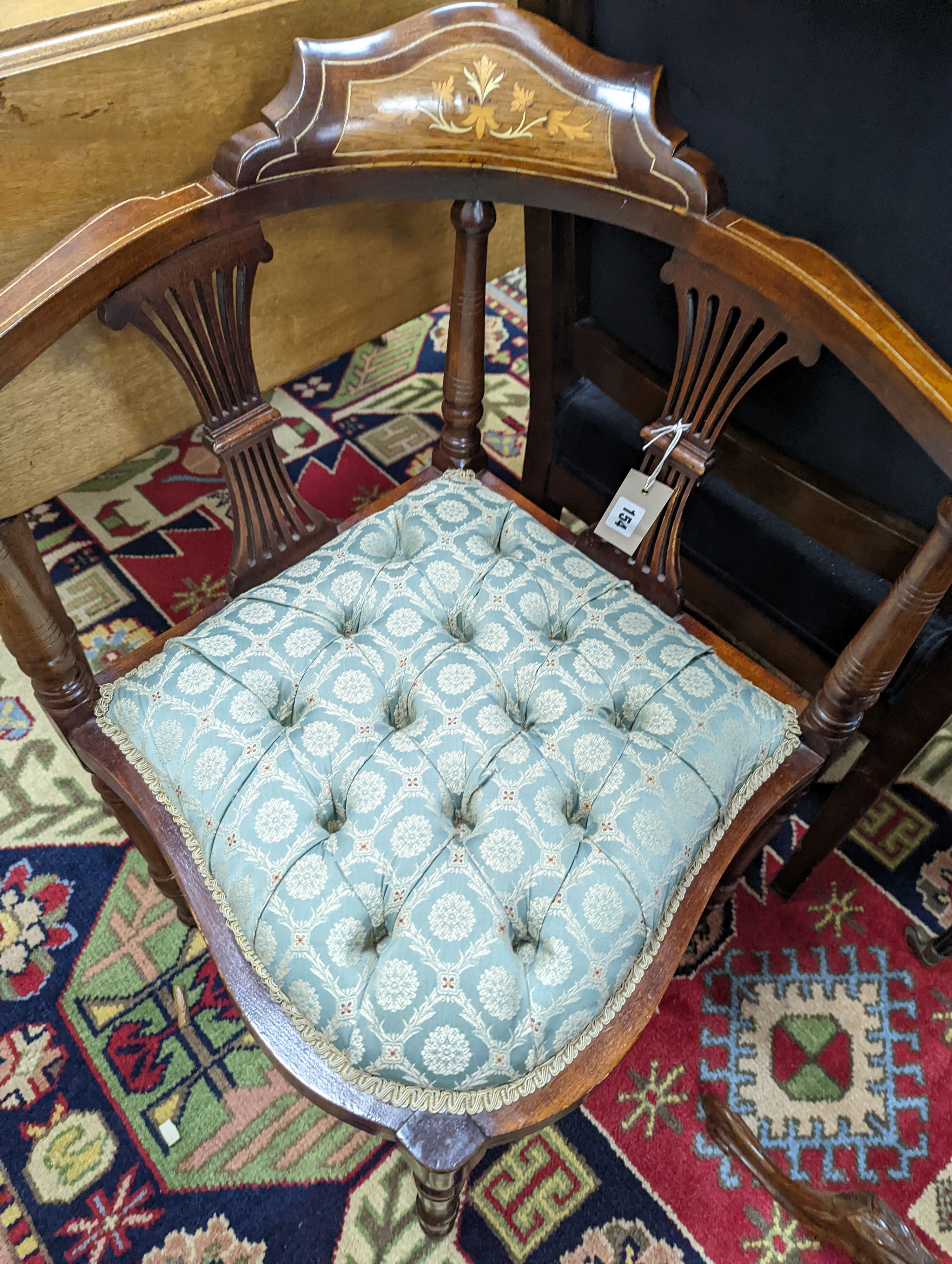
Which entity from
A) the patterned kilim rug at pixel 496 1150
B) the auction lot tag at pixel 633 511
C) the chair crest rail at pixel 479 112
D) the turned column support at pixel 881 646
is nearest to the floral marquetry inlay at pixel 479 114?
the chair crest rail at pixel 479 112

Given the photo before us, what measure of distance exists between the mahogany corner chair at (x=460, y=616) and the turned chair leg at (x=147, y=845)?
0.02 metres

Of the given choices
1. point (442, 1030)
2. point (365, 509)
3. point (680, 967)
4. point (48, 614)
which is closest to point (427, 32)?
point (365, 509)

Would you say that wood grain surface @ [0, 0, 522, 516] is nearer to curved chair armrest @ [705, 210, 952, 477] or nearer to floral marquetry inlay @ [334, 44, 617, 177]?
floral marquetry inlay @ [334, 44, 617, 177]

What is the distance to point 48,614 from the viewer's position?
66 cm

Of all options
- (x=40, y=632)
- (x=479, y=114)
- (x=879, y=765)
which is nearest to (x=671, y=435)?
(x=479, y=114)

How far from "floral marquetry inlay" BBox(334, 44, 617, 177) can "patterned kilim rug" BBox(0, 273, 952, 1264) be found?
908mm

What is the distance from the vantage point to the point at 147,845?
2.82ft

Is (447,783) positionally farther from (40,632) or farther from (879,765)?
(879,765)

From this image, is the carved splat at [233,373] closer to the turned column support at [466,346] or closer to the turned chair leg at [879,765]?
the turned column support at [466,346]

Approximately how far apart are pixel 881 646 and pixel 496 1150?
69 cm

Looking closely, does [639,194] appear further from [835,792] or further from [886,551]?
[835,792]

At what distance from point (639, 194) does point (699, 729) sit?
1.47 ft

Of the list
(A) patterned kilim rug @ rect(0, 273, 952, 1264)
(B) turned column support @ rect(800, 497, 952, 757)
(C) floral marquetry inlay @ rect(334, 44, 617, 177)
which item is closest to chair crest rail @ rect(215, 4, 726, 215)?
(C) floral marquetry inlay @ rect(334, 44, 617, 177)

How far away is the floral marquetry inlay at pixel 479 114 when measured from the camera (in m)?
0.68
